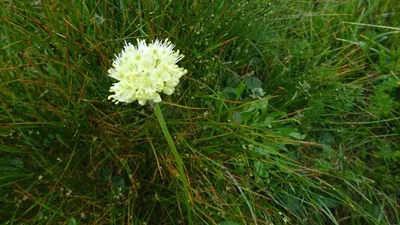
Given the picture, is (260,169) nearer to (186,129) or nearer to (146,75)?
(186,129)

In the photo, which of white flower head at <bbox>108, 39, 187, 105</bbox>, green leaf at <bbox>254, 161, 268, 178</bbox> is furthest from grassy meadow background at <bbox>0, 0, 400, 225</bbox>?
white flower head at <bbox>108, 39, 187, 105</bbox>

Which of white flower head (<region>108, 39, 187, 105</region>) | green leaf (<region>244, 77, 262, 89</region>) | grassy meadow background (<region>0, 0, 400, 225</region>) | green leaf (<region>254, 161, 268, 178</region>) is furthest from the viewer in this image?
green leaf (<region>244, 77, 262, 89</region>)

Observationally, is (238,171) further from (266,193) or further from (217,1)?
(217,1)

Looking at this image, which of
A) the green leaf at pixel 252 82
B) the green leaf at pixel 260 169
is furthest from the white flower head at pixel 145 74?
the green leaf at pixel 252 82

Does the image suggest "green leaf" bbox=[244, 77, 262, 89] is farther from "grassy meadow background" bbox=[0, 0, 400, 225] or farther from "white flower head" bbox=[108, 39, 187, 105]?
"white flower head" bbox=[108, 39, 187, 105]

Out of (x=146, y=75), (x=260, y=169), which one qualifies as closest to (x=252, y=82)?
(x=260, y=169)

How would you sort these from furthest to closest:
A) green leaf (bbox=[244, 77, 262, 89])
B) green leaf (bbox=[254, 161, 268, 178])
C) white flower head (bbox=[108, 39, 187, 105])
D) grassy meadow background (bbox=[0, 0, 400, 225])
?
1. green leaf (bbox=[244, 77, 262, 89])
2. green leaf (bbox=[254, 161, 268, 178])
3. grassy meadow background (bbox=[0, 0, 400, 225])
4. white flower head (bbox=[108, 39, 187, 105])
